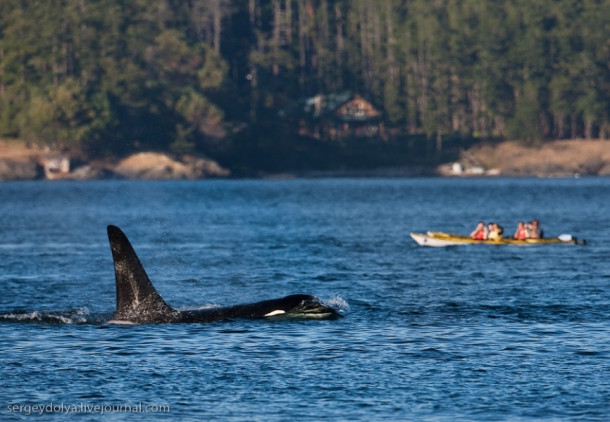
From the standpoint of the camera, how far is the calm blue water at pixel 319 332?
23.9 metres

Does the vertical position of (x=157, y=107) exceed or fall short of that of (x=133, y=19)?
it falls short

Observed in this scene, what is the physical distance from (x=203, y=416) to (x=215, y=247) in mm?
41825

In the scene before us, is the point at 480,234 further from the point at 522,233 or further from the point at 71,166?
the point at 71,166

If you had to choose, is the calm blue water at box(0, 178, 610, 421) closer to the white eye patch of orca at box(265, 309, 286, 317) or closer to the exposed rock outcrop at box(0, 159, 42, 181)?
the white eye patch of orca at box(265, 309, 286, 317)

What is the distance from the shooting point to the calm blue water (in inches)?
941

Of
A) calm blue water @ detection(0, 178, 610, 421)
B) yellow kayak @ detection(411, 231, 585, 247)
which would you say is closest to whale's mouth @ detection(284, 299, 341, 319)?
calm blue water @ detection(0, 178, 610, 421)

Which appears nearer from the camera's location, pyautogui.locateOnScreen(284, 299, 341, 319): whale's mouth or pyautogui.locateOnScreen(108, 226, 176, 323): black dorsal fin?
pyautogui.locateOnScreen(108, 226, 176, 323): black dorsal fin

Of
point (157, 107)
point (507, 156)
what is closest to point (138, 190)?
point (157, 107)

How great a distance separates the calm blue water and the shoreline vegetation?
96757mm

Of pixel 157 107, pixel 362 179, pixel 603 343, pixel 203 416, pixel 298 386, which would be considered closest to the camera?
pixel 203 416

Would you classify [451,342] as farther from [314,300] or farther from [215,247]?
[215,247]

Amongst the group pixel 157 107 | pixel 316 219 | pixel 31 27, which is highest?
pixel 31 27

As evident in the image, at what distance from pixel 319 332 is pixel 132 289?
494 cm

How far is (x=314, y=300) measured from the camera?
3331cm
